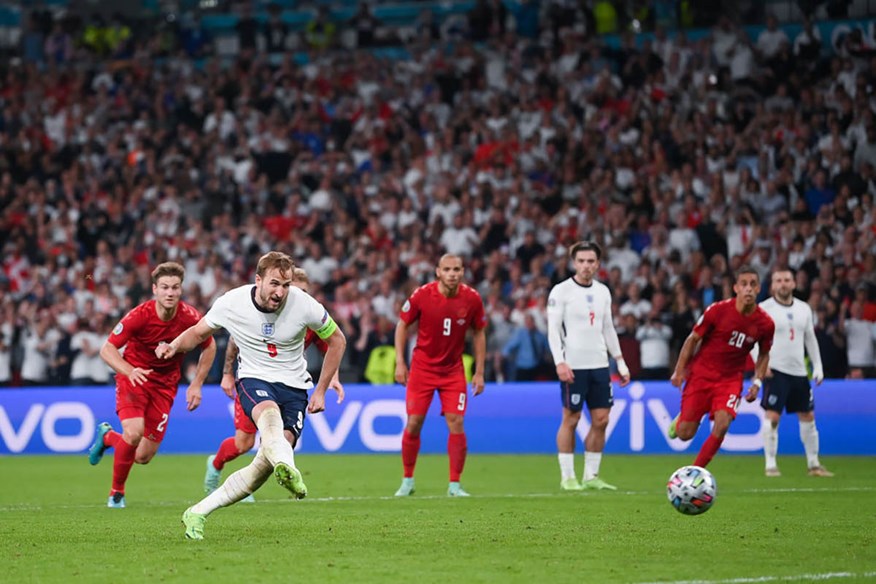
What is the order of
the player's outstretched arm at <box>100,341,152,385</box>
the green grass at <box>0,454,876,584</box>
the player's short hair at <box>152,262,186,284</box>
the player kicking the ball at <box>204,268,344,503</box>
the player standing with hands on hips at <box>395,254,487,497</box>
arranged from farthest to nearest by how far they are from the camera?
1. the player standing with hands on hips at <box>395,254,487,497</box>
2. the player kicking the ball at <box>204,268,344,503</box>
3. the player's short hair at <box>152,262,186,284</box>
4. the player's outstretched arm at <box>100,341,152,385</box>
5. the green grass at <box>0,454,876,584</box>

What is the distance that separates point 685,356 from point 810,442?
3.34 m

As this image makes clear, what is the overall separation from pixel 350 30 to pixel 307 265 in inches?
341

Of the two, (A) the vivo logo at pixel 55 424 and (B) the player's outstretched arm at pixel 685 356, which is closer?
(B) the player's outstretched arm at pixel 685 356

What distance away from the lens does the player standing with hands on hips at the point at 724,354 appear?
575 inches

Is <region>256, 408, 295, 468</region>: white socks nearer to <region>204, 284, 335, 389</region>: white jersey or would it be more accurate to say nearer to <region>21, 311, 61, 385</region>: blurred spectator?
<region>204, 284, 335, 389</region>: white jersey

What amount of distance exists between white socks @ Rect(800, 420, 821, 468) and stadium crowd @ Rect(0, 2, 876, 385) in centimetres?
338

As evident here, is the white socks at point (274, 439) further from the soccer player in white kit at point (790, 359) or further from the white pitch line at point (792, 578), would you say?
the soccer player in white kit at point (790, 359)

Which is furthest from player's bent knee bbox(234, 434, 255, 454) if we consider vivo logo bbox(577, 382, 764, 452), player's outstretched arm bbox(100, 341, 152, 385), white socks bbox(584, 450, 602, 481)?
vivo logo bbox(577, 382, 764, 452)

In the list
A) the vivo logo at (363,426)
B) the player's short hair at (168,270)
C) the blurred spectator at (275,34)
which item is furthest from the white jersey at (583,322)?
the blurred spectator at (275,34)

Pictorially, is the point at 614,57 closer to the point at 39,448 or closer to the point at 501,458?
the point at 501,458

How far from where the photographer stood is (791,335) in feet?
57.1

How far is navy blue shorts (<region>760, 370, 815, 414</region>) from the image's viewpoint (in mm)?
17281

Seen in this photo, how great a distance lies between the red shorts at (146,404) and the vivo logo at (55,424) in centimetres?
943

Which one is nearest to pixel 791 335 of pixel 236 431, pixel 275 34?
pixel 236 431
